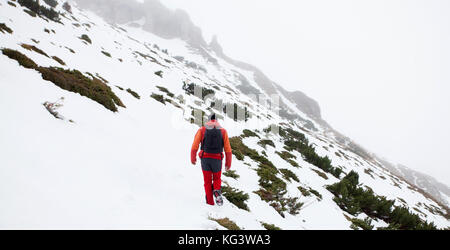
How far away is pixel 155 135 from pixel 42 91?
3.26m

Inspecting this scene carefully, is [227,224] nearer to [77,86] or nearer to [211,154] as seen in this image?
[211,154]

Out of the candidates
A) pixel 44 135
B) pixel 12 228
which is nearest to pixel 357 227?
pixel 12 228

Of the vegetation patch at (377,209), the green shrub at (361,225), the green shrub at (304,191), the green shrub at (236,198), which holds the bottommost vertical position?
the green shrub at (236,198)

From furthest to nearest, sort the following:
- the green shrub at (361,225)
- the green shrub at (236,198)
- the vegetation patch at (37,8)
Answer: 1. the vegetation patch at (37,8)
2. the green shrub at (361,225)
3. the green shrub at (236,198)

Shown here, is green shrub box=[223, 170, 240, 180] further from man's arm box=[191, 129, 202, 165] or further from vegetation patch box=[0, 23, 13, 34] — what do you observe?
→ vegetation patch box=[0, 23, 13, 34]

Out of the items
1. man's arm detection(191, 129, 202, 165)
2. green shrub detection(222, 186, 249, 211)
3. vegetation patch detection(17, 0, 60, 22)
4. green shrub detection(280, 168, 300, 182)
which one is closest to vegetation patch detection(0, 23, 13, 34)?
vegetation patch detection(17, 0, 60, 22)

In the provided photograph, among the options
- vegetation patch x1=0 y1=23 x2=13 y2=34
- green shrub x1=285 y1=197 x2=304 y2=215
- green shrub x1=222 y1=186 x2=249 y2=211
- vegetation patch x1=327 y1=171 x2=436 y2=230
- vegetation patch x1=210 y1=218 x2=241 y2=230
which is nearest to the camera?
vegetation patch x1=210 y1=218 x2=241 y2=230

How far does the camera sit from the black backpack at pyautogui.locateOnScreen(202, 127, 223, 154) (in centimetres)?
432

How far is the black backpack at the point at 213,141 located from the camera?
4.32 metres

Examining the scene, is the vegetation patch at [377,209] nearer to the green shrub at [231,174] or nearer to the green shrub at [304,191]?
the green shrub at [304,191]

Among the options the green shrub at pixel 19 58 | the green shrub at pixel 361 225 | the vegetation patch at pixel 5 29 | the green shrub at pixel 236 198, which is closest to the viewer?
the green shrub at pixel 236 198

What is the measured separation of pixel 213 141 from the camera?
4332 millimetres

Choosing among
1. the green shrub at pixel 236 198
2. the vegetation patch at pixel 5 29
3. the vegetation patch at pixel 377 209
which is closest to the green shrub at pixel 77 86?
the vegetation patch at pixel 5 29

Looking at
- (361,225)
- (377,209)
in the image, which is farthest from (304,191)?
(377,209)
